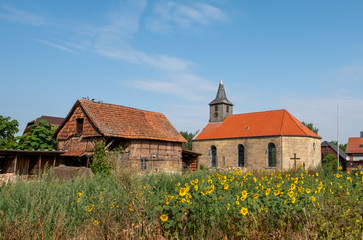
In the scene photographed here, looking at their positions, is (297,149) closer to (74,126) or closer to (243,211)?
(74,126)

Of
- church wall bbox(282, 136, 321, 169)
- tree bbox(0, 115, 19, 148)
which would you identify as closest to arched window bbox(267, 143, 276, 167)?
church wall bbox(282, 136, 321, 169)

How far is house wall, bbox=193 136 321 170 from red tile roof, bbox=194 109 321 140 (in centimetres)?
63

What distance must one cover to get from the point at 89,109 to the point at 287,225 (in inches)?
819

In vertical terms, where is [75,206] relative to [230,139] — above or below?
below

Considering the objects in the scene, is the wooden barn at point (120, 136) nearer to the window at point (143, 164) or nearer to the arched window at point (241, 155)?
the window at point (143, 164)

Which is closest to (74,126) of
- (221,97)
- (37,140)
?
(37,140)

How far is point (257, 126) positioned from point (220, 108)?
937 centimetres

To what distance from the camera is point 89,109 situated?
23.1 m

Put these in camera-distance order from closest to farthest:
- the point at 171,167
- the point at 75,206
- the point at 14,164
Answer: the point at 75,206, the point at 14,164, the point at 171,167

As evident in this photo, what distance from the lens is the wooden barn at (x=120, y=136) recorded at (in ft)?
72.5

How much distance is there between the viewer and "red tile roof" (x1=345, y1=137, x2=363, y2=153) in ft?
151

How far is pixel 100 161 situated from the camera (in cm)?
2061

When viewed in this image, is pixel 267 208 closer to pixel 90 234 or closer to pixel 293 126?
pixel 90 234

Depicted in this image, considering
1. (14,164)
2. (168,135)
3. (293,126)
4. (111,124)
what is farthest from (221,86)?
(14,164)
